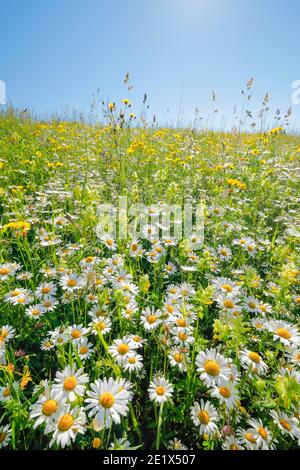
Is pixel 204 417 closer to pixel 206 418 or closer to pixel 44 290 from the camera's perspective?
pixel 206 418

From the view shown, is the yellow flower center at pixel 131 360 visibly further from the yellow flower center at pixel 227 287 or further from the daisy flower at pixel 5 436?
the yellow flower center at pixel 227 287

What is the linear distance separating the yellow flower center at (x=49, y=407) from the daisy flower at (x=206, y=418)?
59 cm

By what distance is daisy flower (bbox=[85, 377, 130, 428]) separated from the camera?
3.21 feet

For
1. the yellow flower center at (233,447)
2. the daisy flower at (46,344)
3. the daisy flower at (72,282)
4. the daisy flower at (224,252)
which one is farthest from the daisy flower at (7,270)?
the daisy flower at (224,252)

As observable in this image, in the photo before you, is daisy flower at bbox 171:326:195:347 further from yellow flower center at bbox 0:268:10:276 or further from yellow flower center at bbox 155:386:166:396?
yellow flower center at bbox 0:268:10:276

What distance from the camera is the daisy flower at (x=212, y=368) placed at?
116 centimetres

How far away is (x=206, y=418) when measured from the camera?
1.11 m

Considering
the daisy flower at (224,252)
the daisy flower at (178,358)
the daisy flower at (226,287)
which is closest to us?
the daisy flower at (178,358)

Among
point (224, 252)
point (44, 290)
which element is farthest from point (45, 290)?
point (224, 252)

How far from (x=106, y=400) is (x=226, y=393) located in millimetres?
535

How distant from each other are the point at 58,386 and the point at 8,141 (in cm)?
523

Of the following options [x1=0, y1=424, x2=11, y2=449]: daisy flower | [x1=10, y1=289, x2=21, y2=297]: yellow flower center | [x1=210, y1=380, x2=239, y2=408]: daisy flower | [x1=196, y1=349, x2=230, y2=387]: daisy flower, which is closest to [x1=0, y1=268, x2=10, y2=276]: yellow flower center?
[x1=10, y1=289, x2=21, y2=297]: yellow flower center

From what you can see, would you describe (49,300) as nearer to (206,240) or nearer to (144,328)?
(144,328)

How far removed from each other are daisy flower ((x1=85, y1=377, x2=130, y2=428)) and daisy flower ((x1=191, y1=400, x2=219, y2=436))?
33 cm
